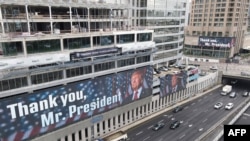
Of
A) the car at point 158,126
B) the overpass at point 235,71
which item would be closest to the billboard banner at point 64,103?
the car at point 158,126

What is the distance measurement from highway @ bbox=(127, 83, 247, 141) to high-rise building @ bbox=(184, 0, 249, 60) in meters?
52.1

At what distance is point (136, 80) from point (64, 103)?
2219 cm

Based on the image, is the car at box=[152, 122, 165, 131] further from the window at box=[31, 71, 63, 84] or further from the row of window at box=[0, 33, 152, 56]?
the window at box=[31, 71, 63, 84]

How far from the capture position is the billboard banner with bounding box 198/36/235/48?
406ft

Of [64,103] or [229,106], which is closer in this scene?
[64,103]

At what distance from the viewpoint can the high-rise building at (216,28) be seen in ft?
415

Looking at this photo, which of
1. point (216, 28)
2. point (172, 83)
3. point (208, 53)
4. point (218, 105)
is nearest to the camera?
point (172, 83)

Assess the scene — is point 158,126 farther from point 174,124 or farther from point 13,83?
point 13,83

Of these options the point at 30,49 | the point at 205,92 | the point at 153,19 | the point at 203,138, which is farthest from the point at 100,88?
the point at 205,92

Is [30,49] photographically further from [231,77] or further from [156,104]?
[231,77]

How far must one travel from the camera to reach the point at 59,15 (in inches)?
1886

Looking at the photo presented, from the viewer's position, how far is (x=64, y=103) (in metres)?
45.3

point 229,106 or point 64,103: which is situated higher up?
point 64,103

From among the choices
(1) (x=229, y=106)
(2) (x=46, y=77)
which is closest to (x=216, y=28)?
(1) (x=229, y=106)
